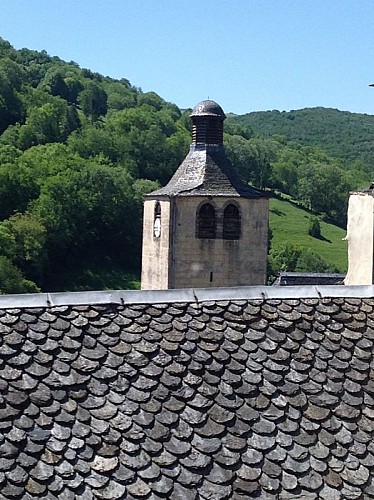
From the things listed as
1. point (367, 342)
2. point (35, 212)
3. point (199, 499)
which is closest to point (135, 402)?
point (199, 499)

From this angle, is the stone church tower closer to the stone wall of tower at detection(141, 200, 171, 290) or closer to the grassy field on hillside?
the stone wall of tower at detection(141, 200, 171, 290)

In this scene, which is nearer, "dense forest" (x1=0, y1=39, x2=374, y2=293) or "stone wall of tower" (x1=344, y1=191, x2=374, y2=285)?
"stone wall of tower" (x1=344, y1=191, x2=374, y2=285)

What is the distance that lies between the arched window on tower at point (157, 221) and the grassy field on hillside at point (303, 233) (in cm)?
3968

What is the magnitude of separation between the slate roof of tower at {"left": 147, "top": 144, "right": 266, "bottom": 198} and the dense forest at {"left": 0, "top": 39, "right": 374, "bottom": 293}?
20.4 m

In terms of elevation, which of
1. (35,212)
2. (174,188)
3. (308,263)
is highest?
(174,188)

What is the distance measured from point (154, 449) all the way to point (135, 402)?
32 cm

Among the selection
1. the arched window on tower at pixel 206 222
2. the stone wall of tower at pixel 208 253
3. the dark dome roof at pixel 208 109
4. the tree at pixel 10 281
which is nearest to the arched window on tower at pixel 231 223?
the stone wall of tower at pixel 208 253

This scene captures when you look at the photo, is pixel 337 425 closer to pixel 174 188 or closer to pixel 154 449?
pixel 154 449

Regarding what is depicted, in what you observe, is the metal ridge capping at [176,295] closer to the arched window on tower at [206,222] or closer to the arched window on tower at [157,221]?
the arched window on tower at [206,222]

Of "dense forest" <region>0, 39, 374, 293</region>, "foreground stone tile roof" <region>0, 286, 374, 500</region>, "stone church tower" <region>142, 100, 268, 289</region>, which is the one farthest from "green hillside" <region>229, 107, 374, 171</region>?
"foreground stone tile roof" <region>0, 286, 374, 500</region>

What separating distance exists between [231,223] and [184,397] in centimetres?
1606

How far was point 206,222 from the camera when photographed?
20.8 metres

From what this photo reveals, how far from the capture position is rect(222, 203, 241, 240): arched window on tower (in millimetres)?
20859

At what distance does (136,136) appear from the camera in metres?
72.9
